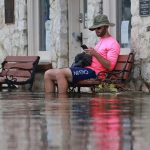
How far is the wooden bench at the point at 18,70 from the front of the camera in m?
12.9

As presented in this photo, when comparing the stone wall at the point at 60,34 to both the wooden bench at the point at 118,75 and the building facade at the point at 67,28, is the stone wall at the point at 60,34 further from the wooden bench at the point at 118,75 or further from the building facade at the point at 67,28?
the wooden bench at the point at 118,75

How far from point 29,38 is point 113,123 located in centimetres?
845

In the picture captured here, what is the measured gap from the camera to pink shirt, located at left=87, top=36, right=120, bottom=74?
10.4m

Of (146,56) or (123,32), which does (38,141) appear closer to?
(146,56)

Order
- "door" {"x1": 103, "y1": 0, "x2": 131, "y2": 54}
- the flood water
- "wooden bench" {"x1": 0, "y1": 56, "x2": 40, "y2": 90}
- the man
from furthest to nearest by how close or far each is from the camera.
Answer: "wooden bench" {"x1": 0, "y1": 56, "x2": 40, "y2": 90}
"door" {"x1": 103, "y1": 0, "x2": 131, "y2": 54}
the man
the flood water

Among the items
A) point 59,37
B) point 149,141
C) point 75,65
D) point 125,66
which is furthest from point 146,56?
point 149,141

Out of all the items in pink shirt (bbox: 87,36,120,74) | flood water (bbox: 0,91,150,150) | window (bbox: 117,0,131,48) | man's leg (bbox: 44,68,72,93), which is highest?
window (bbox: 117,0,131,48)

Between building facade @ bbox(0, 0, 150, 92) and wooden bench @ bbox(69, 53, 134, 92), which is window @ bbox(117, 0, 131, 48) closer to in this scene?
building facade @ bbox(0, 0, 150, 92)

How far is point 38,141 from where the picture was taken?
199 inches

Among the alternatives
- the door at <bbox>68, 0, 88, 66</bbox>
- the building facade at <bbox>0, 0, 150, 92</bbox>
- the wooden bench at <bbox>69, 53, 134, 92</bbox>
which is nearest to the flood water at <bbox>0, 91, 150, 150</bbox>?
the wooden bench at <bbox>69, 53, 134, 92</bbox>

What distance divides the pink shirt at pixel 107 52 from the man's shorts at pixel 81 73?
0.07 m

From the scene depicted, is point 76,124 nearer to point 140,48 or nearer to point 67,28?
point 140,48

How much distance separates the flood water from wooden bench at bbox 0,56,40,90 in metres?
3.51

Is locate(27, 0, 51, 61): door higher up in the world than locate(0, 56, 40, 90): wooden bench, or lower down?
higher up
